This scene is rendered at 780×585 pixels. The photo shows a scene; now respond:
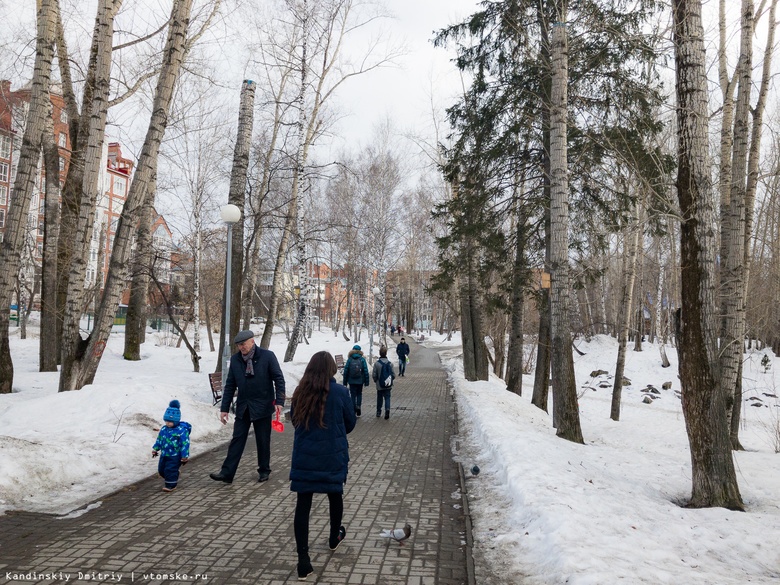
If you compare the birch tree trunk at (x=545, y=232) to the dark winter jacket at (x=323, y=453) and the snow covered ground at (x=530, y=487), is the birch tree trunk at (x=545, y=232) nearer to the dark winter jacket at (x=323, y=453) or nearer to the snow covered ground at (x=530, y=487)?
the snow covered ground at (x=530, y=487)

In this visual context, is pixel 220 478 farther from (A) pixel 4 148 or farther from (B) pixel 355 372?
(A) pixel 4 148

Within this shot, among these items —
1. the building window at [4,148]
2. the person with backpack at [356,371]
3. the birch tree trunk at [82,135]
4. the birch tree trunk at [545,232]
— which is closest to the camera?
the birch tree trunk at [82,135]

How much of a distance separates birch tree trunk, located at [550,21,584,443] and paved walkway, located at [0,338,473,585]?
3.28m

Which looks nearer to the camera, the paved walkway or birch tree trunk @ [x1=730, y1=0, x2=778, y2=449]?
the paved walkway

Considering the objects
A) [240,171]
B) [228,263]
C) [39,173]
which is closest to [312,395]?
[228,263]

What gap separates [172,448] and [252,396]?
1034 millimetres

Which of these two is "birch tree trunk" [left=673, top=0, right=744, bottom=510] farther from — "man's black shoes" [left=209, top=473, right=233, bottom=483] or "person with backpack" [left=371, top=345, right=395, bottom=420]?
"person with backpack" [left=371, top=345, right=395, bottom=420]

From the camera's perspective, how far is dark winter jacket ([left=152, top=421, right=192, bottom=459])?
6.18 metres

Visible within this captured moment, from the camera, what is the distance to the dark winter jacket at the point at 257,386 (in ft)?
21.6

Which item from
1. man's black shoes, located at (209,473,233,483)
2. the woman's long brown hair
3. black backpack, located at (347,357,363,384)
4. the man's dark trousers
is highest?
the woman's long brown hair

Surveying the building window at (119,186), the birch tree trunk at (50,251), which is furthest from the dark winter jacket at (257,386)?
the building window at (119,186)

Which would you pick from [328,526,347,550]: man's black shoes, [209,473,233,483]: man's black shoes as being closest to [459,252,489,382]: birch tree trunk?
[209,473,233,483]: man's black shoes

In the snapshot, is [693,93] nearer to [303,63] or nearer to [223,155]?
[303,63]

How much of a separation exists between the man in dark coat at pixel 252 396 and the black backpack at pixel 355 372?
4955 mm
